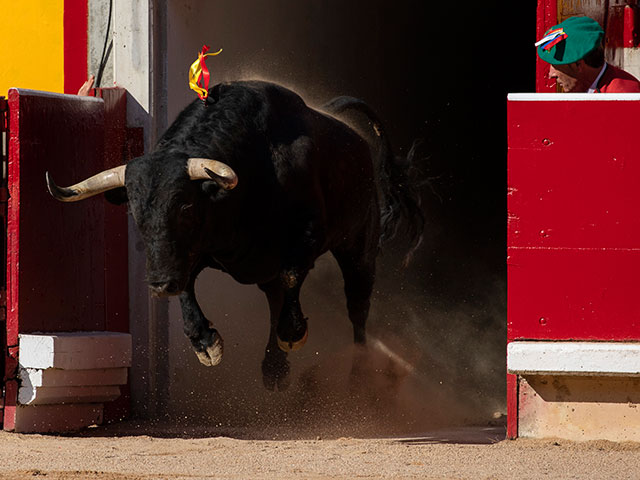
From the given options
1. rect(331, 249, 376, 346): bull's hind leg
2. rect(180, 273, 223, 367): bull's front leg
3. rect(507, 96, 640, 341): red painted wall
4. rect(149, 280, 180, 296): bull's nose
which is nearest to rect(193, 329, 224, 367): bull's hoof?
rect(180, 273, 223, 367): bull's front leg

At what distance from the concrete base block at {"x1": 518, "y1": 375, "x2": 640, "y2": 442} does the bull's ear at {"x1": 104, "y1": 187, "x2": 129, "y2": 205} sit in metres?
2.21

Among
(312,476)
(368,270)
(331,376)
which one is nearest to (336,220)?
(368,270)

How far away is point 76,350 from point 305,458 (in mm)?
1770

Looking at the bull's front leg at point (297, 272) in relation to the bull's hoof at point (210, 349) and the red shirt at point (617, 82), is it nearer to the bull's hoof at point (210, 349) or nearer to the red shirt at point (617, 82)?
the bull's hoof at point (210, 349)

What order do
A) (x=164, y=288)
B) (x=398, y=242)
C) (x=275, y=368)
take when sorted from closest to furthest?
(x=164, y=288) < (x=275, y=368) < (x=398, y=242)

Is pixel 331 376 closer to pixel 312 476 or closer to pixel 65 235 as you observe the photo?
pixel 65 235

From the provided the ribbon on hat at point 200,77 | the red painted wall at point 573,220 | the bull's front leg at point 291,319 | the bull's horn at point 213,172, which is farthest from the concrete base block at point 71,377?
the red painted wall at point 573,220

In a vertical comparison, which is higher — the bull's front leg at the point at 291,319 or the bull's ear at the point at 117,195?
the bull's ear at the point at 117,195

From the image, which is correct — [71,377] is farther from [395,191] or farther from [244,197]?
[395,191]

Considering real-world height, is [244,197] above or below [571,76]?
below

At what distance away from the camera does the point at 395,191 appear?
8.91m

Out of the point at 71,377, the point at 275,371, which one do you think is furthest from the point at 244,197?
the point at 71,377

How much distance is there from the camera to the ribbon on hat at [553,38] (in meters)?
6.14

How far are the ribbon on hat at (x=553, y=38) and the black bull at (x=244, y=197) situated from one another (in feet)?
5.23
